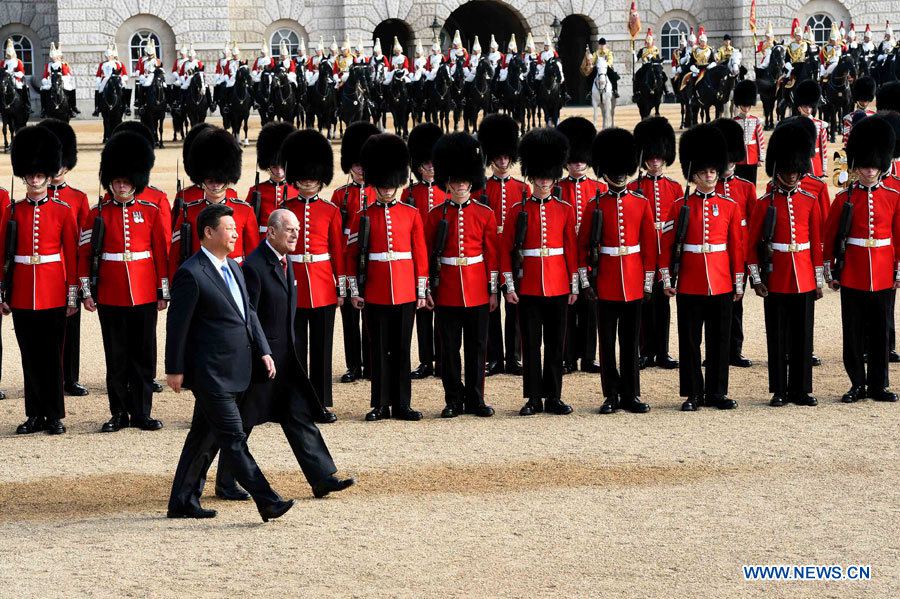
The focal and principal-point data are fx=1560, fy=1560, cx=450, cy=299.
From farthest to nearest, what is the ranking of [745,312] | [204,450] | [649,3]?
[649,3]
[745,312]
[204,450]

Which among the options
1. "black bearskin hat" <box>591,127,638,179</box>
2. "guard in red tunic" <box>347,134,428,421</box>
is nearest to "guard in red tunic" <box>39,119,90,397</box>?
"guard in red tunic" <box>347,134,428,421</box>

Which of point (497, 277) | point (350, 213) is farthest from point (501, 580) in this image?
point (350, 213)

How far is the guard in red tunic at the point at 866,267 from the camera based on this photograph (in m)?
6.28

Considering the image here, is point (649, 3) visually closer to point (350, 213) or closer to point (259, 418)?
point (350, 213)

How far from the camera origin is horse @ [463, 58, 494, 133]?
18.9m

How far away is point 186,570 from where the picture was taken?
4.24 meters

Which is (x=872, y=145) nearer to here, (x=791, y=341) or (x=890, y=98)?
(x=791, y=341)

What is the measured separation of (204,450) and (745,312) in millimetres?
4509

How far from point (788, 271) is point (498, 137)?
1739mm

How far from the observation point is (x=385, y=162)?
6340 millimetres

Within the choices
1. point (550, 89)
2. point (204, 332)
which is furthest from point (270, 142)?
point (550, 89)

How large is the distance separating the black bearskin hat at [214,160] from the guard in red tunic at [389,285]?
58 cm

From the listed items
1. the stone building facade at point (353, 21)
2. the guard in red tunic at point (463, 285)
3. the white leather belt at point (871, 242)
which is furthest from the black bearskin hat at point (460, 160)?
the stone building facade at point (353, 21)

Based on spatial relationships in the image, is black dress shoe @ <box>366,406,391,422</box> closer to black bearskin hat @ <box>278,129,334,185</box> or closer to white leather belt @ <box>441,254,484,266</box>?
white leather belt @ <box>441,254,484,266</box>
